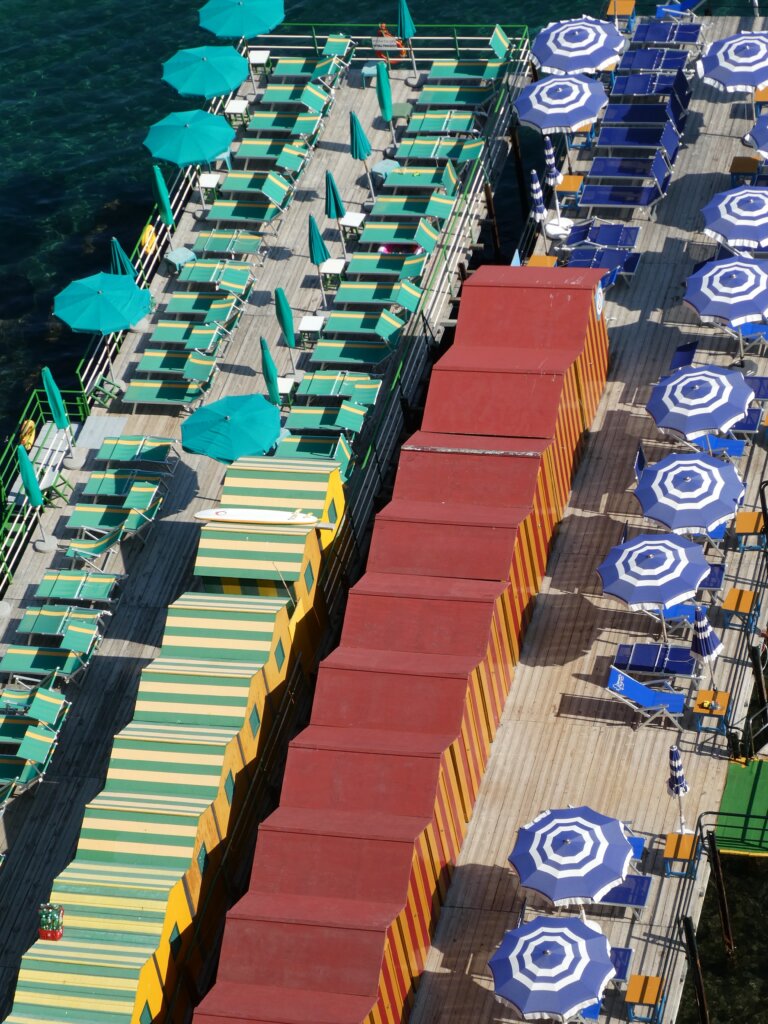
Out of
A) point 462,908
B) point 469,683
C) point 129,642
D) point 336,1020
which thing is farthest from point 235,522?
point 336,1020

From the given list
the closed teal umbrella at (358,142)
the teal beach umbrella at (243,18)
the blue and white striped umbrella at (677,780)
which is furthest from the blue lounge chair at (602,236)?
the blue and white striped umbrella at (677,780)

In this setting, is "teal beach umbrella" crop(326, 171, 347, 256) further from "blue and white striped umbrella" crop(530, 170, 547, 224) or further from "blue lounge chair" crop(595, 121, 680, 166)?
"blue lounge chair" crop(595, 121, 680, 166)

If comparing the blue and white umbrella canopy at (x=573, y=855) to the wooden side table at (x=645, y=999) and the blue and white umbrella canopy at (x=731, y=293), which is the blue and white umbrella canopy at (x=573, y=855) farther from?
the blue and white umbrella canopy at (x=731, y=293)

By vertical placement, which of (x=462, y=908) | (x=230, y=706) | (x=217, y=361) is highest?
(x=217, y=361)

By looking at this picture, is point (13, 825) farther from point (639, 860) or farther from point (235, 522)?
point (639, 860)

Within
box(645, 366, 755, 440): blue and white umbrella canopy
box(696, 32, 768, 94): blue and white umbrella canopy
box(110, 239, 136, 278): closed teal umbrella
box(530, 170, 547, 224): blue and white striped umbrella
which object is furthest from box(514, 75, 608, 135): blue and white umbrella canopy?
box(110, 239, 136, 278): closed teal umbrella

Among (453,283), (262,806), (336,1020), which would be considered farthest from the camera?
(453,283)
